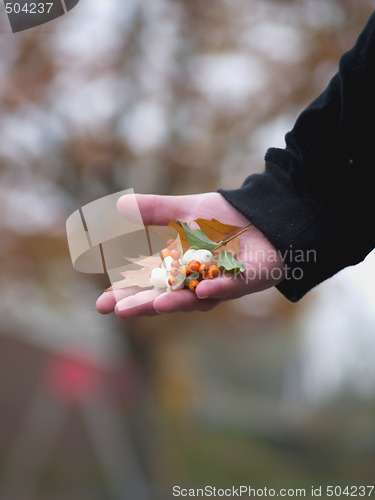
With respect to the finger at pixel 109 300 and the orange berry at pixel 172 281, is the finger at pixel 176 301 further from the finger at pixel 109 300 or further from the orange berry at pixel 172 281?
the finger at pixel 109 300

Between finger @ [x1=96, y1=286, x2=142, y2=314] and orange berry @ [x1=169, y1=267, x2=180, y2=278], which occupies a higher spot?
orange berry @ [x1=169, y1=267, x2=180, y2=278]

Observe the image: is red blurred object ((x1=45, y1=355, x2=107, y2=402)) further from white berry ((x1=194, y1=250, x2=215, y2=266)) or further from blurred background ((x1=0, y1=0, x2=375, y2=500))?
white berry ((x1=194, y1=250, x2=215, y2=266))

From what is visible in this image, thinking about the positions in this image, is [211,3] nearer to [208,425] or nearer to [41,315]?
[41,315]

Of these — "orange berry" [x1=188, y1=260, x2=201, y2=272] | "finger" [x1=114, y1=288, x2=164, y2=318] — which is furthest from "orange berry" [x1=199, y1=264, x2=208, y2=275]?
"finger" [x1=114, y1=288, x2=164, y2=318]

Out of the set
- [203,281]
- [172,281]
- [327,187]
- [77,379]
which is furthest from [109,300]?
[77,379]

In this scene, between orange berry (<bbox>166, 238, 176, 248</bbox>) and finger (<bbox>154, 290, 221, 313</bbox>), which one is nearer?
finger (<bbox>154, 290, 221, 313</bbox>)

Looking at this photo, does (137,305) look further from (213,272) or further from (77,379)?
(77,379)

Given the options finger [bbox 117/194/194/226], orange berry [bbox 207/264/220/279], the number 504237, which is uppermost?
the number 504237

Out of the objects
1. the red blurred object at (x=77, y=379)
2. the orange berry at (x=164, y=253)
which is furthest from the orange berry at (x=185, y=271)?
the red blurred object at (x=77, y=379)
